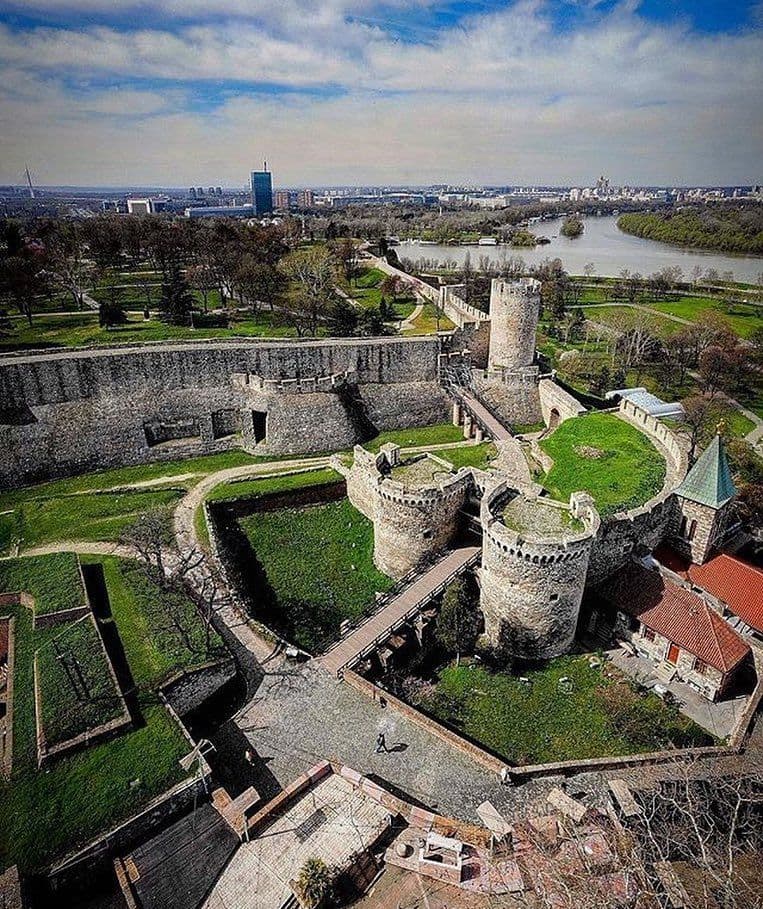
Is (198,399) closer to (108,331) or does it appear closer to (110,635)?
(108,331)

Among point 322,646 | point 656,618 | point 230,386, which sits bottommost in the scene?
point 322,646

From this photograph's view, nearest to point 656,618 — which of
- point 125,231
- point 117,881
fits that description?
point 117,881

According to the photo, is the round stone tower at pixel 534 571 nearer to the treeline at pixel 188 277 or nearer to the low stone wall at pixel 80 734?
the low stone wall at pixel 80 734

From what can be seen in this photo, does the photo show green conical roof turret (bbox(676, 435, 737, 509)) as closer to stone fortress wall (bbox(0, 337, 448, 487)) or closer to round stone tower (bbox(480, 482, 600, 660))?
round stone tower (bbox(480, 482, 600, 660))

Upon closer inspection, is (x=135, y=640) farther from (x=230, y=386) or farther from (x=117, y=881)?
(x=230, y=386)

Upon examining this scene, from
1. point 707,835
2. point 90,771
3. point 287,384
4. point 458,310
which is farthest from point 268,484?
point 458,310

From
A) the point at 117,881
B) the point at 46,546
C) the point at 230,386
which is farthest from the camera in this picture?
the point at 230,386

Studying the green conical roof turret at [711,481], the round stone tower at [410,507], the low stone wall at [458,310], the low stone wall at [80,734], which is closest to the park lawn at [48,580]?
the low stone wall at [80,734]

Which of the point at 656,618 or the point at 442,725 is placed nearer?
the point at 442,725
